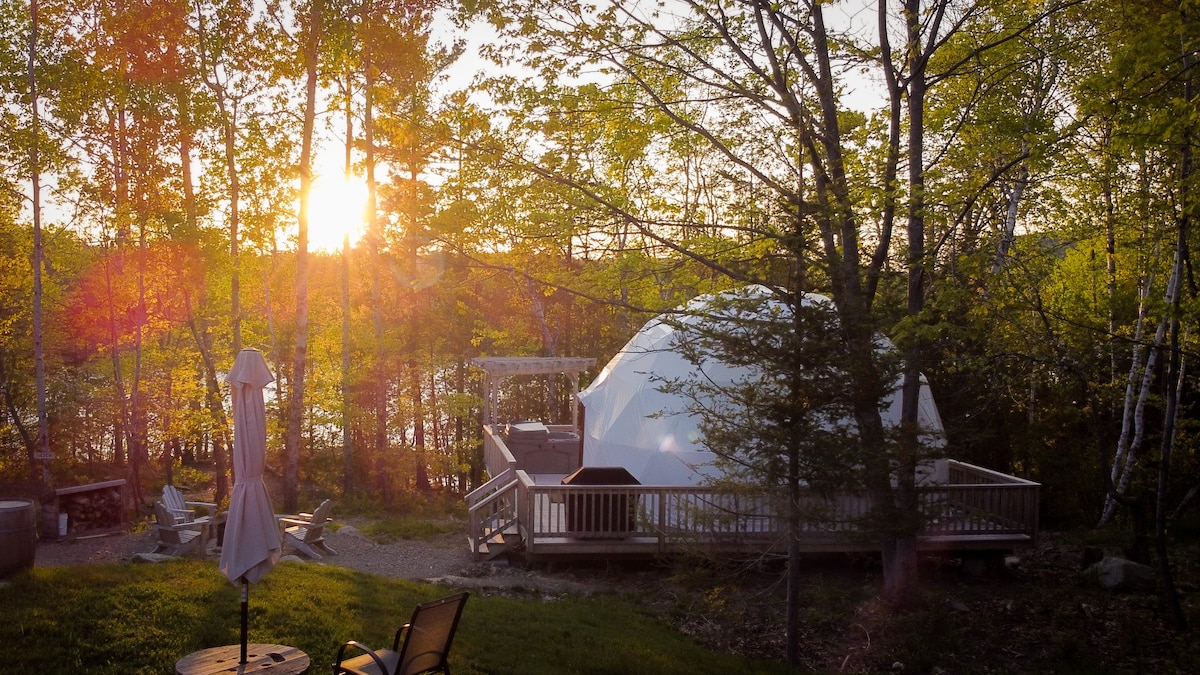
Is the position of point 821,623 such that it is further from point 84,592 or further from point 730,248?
point 84,592

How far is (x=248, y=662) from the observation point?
5.07 metres

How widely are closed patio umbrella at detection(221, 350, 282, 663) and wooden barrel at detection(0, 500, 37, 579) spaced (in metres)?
3.17

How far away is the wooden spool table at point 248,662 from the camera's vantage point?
496 cm

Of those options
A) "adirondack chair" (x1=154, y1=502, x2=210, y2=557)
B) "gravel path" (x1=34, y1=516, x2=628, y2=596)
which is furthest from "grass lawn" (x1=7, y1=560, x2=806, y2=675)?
"adirondack chair" (x1=154, y1=502, x2=210, y2=557)

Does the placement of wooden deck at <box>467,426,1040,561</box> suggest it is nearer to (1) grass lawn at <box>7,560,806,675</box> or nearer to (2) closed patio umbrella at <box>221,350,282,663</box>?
(1) grass lawn at <box>7,560,806,675</box>

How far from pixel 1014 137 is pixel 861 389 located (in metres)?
3.65

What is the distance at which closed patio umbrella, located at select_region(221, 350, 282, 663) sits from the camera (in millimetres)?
5977

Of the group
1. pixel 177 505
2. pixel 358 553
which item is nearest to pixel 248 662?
pixel 358 553

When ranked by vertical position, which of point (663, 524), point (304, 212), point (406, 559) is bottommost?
point (406, 559)

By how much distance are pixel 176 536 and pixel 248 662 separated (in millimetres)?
6932

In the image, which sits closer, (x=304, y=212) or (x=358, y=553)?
(x=358, y=553)

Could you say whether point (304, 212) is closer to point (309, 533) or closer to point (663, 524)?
point (309, 533)

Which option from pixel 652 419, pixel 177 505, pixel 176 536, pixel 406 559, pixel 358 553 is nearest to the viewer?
pixel 176 536

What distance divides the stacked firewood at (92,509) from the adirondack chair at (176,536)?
2.99m
